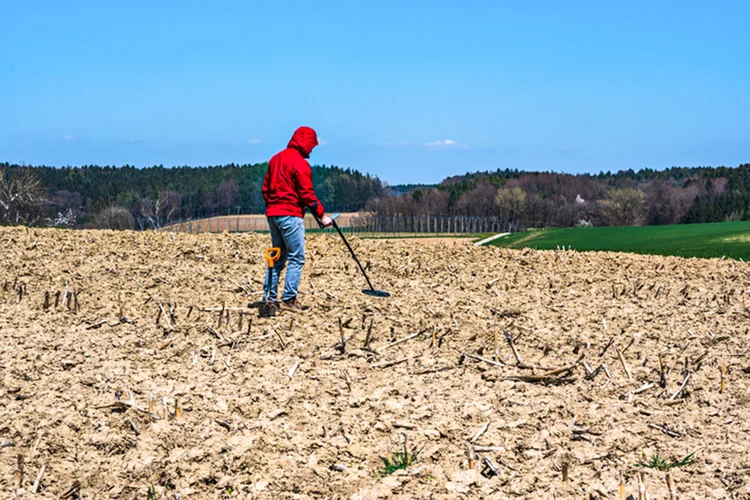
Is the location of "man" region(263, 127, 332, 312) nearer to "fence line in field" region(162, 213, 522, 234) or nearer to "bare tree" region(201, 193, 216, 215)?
"fence line in field" region(162, 213, 522, 234)

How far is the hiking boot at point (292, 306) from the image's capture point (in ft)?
27.1

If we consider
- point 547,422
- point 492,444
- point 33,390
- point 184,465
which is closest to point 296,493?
point 184,465

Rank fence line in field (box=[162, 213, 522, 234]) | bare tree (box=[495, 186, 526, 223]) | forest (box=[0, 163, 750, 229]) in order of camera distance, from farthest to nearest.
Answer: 1. bare tree (box=[495, 186, 526, 223])
2. fence line in field (box=[162, 213, 522, 234])
3. forest (box=[0, 163, 750, 229])

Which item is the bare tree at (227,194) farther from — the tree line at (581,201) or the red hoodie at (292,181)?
the red hoodie at (292,181)

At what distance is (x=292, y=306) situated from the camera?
8.30m

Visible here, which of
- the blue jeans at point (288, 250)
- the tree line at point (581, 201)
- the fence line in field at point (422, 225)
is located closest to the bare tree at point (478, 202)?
the tree line at point (581, 201)

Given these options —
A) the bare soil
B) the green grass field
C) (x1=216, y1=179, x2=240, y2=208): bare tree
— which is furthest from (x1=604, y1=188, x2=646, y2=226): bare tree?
the bare soil

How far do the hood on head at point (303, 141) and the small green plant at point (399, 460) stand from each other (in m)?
3.95

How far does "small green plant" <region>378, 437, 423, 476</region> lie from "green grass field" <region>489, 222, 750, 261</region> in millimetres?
12459

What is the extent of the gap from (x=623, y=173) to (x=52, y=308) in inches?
5366

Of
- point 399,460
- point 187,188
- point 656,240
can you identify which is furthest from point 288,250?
point 187,188

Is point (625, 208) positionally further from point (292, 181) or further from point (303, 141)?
point (292, 181)

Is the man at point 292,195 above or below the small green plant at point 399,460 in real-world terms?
above

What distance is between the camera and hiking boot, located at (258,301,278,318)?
819cm
